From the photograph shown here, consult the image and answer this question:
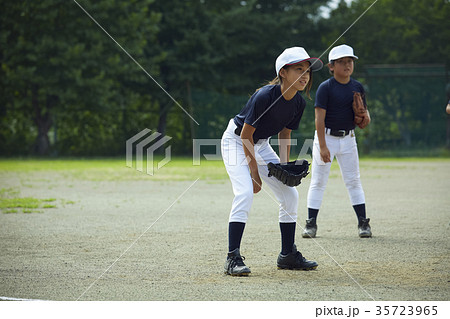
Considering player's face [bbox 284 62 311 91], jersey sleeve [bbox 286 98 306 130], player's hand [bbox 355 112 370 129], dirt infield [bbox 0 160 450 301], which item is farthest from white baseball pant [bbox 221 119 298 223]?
player's hand [bbox 355 112 370 129]

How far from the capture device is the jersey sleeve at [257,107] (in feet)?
17.2

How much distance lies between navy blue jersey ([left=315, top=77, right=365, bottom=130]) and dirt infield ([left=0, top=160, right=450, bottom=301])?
1290 mm

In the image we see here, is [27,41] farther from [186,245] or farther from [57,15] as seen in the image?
[186,245]

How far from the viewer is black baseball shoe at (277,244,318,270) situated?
18.1 feet

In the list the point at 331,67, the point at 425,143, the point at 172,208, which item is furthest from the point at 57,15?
the point at 331,67

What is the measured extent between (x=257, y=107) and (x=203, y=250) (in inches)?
73.1

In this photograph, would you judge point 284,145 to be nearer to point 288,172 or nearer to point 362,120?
point 288,172

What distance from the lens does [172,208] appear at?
33.3ft

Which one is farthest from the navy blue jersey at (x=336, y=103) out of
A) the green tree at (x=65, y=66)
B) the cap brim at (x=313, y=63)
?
the green tree at (x=65, y=66)

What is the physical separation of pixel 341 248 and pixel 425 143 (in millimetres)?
18997

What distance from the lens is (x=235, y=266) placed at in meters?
5.26

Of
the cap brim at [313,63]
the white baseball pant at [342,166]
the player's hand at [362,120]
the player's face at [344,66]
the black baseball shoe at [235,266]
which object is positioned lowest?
the black baseball shoe at [235,266]

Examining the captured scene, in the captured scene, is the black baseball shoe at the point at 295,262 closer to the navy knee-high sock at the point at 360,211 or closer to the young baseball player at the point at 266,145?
the young baseball player at the point at 266,145
